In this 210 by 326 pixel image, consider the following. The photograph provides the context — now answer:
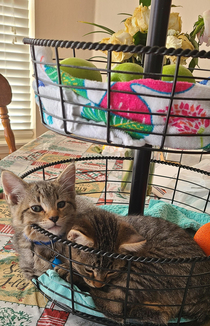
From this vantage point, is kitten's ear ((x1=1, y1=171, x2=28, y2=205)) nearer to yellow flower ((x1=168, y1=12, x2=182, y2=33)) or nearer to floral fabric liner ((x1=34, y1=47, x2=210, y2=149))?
floral fabric liner ((x1=34, y1=47, x2=210, y2=149))

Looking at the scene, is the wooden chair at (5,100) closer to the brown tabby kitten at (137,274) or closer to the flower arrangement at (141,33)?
the flower arrangement at (141,33)

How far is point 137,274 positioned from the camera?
1.44 ft

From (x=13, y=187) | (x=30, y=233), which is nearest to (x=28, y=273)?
(x=30, y=233)

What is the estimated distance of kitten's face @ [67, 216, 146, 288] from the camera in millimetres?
452

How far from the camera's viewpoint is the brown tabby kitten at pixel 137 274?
1.44 feet

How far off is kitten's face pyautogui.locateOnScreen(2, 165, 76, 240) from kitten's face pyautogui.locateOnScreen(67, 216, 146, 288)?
78 mm

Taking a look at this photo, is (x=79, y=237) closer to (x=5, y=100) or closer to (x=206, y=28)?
(x=206, y=28)

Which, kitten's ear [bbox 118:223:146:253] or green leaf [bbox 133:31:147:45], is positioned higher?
green leaf [bbox 133:31:147:45]

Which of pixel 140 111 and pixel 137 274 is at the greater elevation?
pixel 140 111

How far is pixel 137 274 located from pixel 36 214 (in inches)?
9.8

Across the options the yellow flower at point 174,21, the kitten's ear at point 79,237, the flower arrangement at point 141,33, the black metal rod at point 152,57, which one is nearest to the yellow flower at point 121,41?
the flower arrangement at point 141,33

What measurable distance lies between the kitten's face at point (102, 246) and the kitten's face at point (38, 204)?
8 centimetres

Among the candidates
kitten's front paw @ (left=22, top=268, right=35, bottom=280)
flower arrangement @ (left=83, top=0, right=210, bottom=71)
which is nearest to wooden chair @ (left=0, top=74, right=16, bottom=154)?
flower arrangement @ (left=83, top=0, right=210, bottom=71)

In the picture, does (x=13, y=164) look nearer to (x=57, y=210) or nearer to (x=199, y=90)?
(x=57, y=210)
